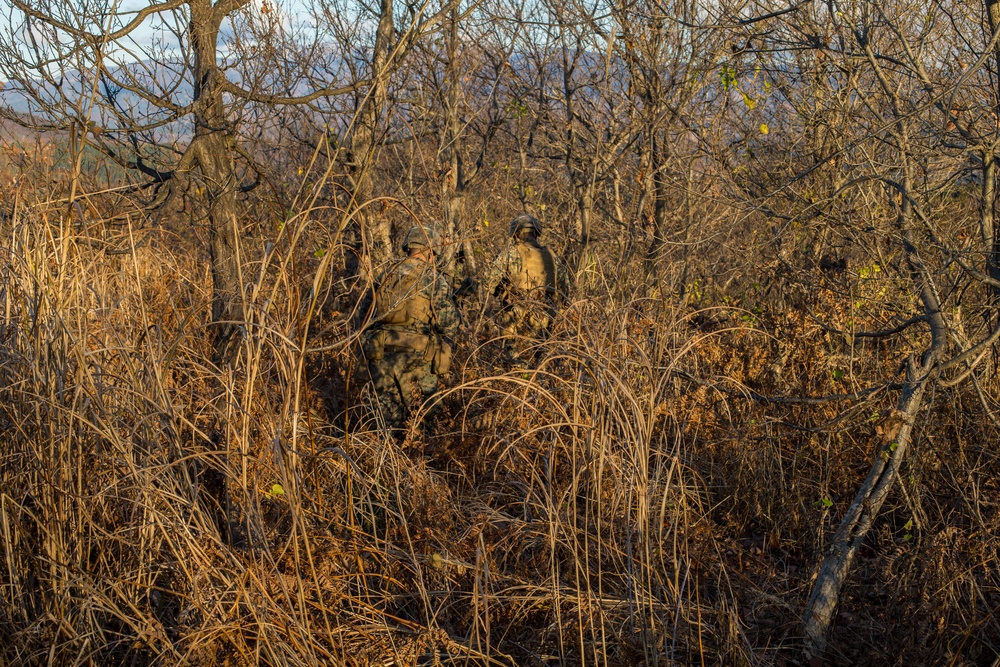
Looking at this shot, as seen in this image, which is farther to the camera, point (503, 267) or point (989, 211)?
point (503, 267)

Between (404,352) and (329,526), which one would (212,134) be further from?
(329,526)

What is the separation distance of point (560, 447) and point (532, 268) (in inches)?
78.6

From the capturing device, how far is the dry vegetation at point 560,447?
2520 millimetres

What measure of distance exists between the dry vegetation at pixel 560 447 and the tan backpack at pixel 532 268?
0.44 m

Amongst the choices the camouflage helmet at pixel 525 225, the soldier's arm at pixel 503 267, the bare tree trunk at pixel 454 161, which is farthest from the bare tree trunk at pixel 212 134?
the camouflage helmet at pixel 525 225

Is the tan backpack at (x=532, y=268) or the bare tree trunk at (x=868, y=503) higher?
the tan backpack at (x=532, y=268)

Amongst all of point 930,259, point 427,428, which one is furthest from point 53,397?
point 930,259

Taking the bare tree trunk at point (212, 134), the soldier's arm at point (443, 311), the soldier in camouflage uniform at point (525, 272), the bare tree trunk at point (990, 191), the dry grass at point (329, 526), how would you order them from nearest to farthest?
the dry grass at point (329, 526) < the bare tree trunk at point (990, 191) < the bare tree trunk at point (212, 134) < the soldier's arm at point (443, 311) < the soldier in camouflage uniform at point (525, 272)

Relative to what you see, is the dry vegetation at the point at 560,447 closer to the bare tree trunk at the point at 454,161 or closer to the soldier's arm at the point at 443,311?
the bare tree trunk at the point at 454,161

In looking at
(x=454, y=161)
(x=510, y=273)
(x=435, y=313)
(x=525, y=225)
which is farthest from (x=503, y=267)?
(x=454, y=161)

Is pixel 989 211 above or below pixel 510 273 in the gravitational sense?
above

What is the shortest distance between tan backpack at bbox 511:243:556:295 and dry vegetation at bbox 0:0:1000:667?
437 mm

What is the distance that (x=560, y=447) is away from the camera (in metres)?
3.90

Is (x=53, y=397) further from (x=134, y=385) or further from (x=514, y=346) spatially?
(x=514, y=346)
